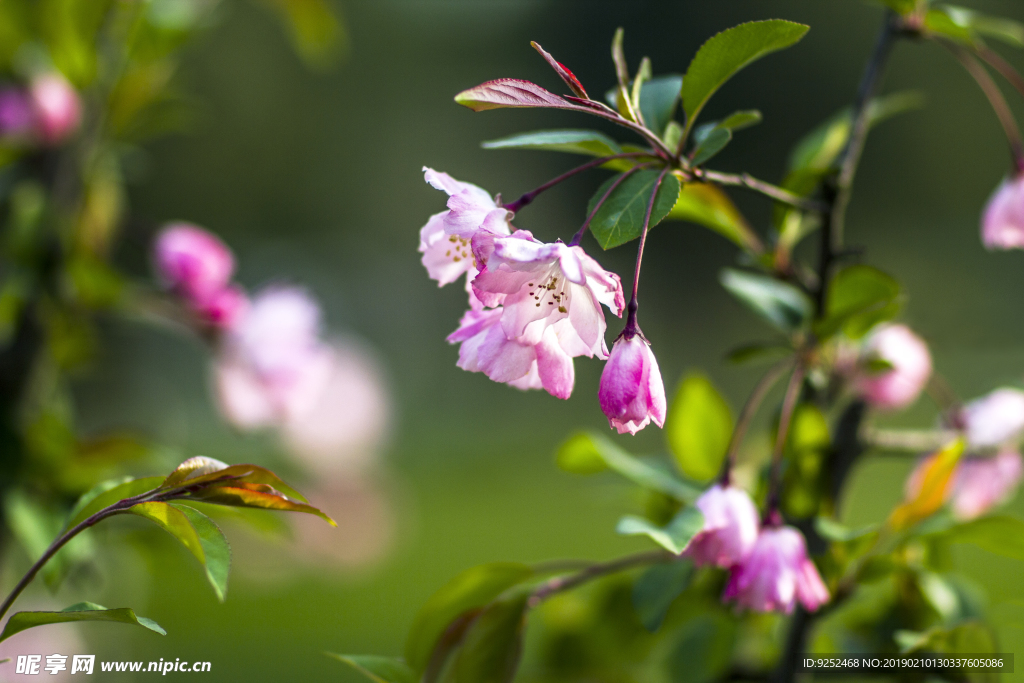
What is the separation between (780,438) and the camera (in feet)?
1.61

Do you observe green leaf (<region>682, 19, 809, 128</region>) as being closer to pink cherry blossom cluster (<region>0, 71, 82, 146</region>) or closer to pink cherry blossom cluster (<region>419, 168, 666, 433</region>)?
pink cherry blossom cluster (<region>419, 168, 666, 433</region>)

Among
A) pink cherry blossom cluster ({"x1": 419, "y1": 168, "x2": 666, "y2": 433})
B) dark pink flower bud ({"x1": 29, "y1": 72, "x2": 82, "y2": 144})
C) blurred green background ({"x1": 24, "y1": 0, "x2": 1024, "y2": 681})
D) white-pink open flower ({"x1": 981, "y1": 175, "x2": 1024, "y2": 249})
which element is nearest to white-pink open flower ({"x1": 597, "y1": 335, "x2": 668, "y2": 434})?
pink cherry blossom cluster ({"x1": 419, "y1": 168, "x2": 666, "y2": 433})

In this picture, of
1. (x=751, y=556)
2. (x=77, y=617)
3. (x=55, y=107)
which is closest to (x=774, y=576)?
(x=751, y=556)

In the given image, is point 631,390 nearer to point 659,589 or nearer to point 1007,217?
point 659,589

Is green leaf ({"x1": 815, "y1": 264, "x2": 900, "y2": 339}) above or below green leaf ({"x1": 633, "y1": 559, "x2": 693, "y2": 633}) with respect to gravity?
above

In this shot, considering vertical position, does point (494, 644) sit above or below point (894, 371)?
below

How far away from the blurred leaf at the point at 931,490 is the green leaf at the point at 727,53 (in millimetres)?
288

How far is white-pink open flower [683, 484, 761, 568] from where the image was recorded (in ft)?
1.45

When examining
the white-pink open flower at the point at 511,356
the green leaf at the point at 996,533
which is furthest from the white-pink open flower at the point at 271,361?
the green leaf at the point at 996,533

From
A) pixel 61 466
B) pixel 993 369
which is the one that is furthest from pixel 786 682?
pixel 993 369

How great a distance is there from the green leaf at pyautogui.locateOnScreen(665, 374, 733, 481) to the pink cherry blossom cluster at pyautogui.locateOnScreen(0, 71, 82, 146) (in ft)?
2.09

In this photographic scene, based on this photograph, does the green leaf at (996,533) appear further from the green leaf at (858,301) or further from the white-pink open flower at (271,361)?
the white-pink open flower at (271,361)

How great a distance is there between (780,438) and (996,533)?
0.13 metres

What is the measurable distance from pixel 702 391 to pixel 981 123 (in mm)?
8618
